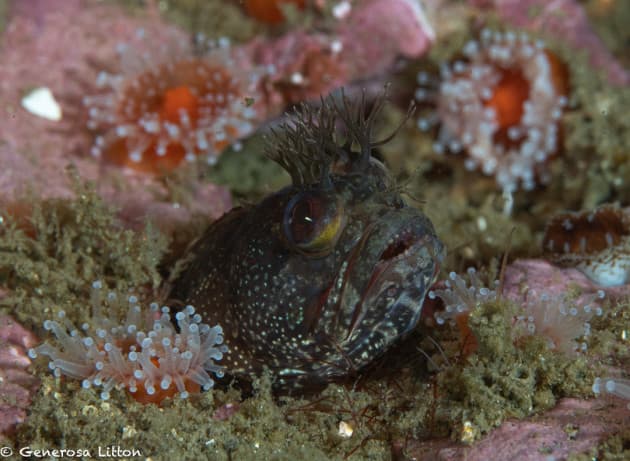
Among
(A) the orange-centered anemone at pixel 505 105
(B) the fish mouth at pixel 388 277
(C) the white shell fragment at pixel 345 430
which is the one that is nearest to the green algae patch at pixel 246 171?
(A) the orange-centered anemone at pixel 505 105

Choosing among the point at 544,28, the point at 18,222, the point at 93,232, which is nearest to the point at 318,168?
the point at 93,232

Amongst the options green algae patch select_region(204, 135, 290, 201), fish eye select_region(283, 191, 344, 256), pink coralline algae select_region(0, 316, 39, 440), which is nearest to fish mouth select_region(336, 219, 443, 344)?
fish eye select_region(283, 191, 344, 256)

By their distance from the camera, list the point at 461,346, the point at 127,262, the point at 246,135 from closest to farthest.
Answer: the point at 461,346, the point at 127,262, the point at 246,135

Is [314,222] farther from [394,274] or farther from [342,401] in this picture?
[342,401]

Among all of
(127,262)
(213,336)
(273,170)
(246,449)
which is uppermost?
(273,170)

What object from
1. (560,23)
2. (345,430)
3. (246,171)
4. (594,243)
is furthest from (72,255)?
(560,23)

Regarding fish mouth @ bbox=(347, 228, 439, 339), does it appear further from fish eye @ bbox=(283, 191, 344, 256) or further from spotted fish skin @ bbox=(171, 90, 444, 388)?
fish eye @ bbox=(283, 191, 344, 256)

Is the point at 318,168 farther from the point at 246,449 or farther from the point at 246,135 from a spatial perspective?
the point at 246,135
